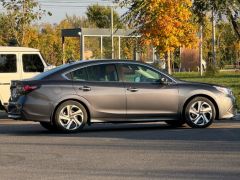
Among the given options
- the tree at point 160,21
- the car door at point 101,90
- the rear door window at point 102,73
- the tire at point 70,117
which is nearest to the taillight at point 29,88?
the tire at point 70,117

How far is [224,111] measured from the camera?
14.2 metres

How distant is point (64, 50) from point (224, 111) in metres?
37.4

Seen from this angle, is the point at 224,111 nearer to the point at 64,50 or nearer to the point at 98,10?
the point at 64,50

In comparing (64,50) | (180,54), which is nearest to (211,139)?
(64,50)

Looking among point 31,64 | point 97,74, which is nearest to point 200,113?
point 97,74

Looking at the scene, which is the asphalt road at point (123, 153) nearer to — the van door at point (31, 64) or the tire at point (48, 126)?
the tire at point (48, 126)

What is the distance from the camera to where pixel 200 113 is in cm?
1397

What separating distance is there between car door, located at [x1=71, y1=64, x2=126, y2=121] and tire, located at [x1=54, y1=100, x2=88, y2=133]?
0.72 ft

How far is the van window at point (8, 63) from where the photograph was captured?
1772 cm

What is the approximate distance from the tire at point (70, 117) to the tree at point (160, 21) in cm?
1938

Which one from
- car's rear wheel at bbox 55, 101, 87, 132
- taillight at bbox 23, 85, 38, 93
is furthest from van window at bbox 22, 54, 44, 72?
car's rear wheel at bbox 55, 101, 87, 132

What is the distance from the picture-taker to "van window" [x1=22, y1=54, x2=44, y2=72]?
17.9 meters

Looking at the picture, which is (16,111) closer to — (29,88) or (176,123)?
(29,88)

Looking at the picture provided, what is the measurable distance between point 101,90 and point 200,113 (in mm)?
2203
